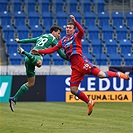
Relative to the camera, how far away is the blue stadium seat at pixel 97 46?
2806 centimetres

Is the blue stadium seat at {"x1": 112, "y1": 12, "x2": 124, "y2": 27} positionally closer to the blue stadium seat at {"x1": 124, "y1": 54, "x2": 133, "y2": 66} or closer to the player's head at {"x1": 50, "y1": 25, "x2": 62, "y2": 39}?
the blue stadium seat at {"x1": 124, "y1": 54, "x2": 133, "y2": 66}

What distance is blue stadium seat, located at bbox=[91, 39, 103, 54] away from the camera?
92.1 ft

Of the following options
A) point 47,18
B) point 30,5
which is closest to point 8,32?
point 47,18

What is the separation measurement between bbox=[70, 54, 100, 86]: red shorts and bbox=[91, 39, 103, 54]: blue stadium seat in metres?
15.8

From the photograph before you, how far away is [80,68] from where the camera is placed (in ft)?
39.5

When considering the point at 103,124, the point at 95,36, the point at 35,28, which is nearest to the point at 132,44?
the point at 95,36

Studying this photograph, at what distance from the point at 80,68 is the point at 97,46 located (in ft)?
53.7

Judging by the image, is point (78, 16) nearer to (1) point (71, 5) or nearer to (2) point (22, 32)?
(1) point (71, 5)

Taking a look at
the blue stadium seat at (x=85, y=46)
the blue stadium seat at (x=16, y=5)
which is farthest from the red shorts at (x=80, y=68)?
the blue stadium seat at (x=16, y=5)

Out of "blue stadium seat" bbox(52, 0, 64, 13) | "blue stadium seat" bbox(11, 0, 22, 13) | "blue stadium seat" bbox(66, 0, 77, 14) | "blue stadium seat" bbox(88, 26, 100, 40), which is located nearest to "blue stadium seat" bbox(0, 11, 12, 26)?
"blue stadium seat" bbox(11, 0, 22, 13)

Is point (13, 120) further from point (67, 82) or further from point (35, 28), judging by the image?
point (35, 28)

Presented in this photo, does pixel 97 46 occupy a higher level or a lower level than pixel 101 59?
higher

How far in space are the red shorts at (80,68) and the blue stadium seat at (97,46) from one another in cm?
1584

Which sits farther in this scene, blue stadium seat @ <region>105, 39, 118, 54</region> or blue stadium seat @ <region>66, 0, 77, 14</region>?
blue stadium seat @ <region>66, 0, 77, 14</region>
